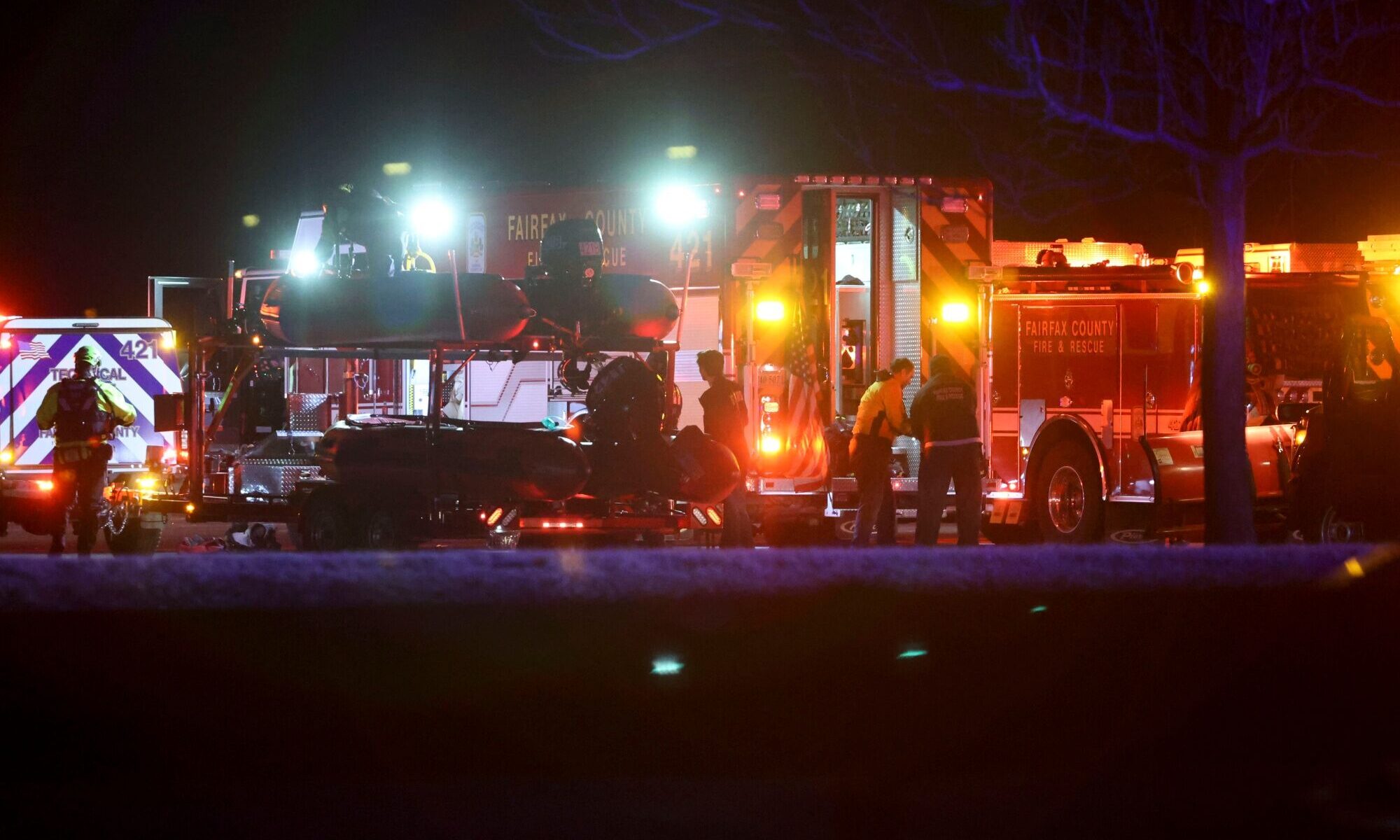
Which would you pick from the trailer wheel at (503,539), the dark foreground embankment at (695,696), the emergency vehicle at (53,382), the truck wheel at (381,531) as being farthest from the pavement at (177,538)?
the dark foreground embankment at (695,696)

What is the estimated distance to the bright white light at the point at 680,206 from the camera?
36.7ft

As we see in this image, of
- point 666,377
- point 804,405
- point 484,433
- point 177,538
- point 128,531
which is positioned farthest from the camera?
point 177,538

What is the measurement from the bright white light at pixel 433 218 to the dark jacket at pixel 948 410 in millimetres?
4279

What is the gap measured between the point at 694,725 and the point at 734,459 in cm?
473

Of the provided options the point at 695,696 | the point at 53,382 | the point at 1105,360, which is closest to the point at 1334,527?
the point at 1105,360

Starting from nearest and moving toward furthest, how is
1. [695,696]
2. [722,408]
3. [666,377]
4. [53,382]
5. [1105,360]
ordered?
[695,696]
[666,377]
[722,408]
[1105,360]
[53,382]

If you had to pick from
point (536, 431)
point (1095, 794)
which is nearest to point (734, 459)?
point (536, 431)

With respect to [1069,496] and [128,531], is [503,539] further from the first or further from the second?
[1069,496]

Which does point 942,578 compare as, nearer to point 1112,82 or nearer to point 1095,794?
point 1095,794

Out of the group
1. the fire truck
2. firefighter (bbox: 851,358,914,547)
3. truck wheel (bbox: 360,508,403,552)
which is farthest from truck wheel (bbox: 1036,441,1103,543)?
truck wheel (bbox: 360,508,403,552)

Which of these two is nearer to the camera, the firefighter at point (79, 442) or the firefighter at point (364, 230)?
the firefighter at point (364, 230)

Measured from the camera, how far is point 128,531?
1137cm

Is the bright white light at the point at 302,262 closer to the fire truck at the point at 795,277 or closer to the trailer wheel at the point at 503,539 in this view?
the fire truck at the point at 795,277

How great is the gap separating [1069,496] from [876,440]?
1803mm
